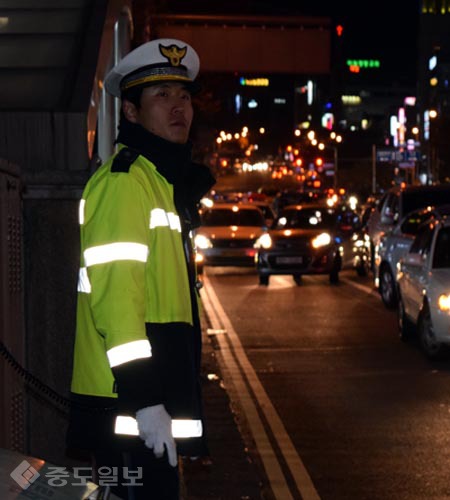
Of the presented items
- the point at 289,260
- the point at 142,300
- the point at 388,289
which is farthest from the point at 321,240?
the point at 142,300

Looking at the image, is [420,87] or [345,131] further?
[345,131]

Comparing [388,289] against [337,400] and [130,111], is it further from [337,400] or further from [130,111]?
[130,111]

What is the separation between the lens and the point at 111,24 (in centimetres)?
1012

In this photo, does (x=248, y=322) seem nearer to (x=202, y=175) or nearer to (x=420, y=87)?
(x=202, y=175)

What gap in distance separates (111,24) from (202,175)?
5571 millimetres

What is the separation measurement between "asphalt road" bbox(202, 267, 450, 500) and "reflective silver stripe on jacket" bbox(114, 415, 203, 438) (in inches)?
155

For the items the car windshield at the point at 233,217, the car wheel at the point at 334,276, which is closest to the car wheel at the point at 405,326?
the car wheel at the point at 334,276

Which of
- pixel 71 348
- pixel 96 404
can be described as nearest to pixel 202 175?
pixel 96 404

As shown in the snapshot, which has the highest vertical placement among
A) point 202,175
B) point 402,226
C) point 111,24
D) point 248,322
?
point 111,24

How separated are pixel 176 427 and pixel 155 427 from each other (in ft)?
1.02

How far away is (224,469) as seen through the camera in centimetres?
873

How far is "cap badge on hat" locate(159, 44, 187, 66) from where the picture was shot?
4.68m

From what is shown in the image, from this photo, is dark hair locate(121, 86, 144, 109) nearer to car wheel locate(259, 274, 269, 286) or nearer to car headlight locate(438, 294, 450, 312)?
car headlight locate(438, 294, 450, 312)

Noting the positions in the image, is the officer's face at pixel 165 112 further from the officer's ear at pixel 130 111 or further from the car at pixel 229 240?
the car at pixel 229 240
